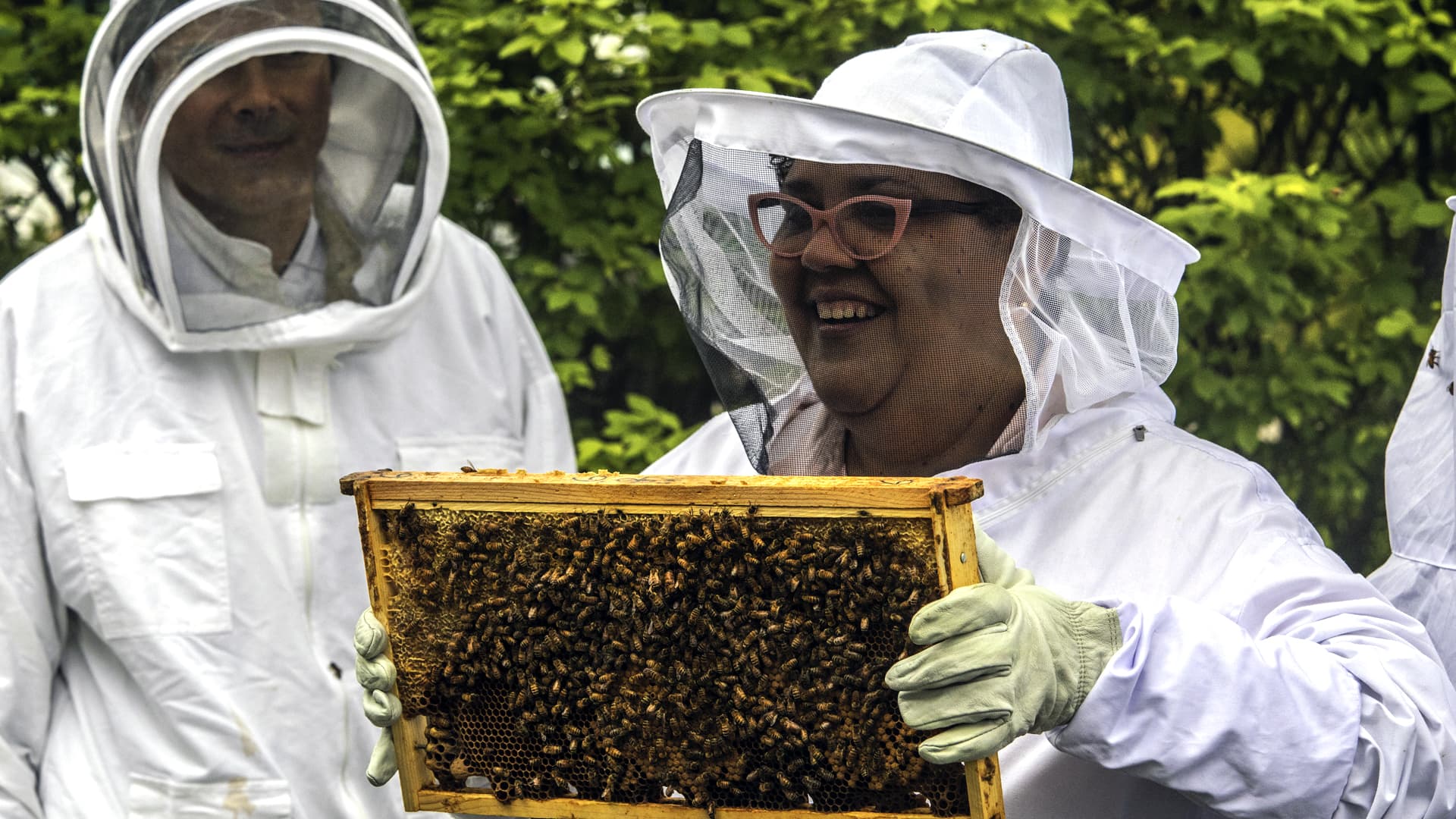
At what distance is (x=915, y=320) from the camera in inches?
99.6

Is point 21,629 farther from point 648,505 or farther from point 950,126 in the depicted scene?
point 950,126

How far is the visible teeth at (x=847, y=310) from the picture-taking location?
8.39ft

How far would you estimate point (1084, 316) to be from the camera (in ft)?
8.12

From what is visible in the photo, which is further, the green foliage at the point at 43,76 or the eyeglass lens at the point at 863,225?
the green foliage at the point at 43,76

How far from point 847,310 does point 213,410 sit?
6.17ft

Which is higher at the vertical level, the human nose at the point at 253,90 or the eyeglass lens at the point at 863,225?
the human nose at the point at 253,90

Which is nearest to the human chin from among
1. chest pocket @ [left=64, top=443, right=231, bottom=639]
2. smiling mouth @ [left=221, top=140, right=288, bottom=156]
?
chest pocket @ [left=64, top=443, right=231, bottom=639]

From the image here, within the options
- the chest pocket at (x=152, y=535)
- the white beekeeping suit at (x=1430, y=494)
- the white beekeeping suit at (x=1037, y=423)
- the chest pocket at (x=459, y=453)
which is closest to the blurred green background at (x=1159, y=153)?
the chest pocket at (x=459, y=453)

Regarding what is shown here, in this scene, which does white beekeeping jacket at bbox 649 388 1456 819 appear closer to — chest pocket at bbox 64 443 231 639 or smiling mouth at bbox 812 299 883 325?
smiling mouth at bbox 812 299 883 325

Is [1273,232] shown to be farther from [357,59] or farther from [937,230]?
[357,59]

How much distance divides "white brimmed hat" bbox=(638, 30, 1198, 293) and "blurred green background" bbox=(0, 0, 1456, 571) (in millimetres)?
1767

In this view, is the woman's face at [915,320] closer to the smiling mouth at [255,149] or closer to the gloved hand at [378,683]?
the gloved hand at [378,683]

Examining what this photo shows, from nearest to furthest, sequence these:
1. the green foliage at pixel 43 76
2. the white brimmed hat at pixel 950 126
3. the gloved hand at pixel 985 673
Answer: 1. the gloved hand at pixel 985 673
2. the white brimmed hat at pixel 950 126
3. the green foliage at pixel 43 76

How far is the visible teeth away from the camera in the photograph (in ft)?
8.39
